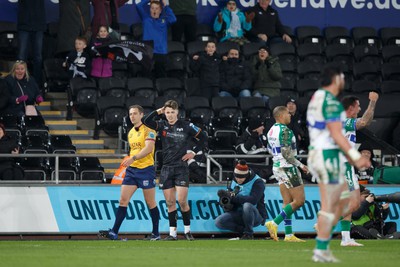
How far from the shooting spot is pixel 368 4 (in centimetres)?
2983

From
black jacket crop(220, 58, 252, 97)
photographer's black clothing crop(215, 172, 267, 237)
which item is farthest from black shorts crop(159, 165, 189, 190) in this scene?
black jacket crop(220, 58, 252, 97)

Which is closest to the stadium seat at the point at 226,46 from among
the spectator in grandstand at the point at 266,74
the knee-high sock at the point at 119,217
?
the spectator in grandstand at the point at 266,74

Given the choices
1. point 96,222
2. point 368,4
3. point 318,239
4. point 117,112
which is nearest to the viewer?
point 318,239

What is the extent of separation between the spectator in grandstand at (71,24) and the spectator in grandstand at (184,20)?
2.33 m

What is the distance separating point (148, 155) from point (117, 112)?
489cm

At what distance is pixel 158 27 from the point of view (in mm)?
25516

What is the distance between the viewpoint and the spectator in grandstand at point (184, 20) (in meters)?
26.5

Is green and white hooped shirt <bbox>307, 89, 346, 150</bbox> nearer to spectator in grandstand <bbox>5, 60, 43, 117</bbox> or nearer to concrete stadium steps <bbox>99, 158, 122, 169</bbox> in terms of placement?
concrete stadium steps <bbox>99, 158, 122, 169</bbox>

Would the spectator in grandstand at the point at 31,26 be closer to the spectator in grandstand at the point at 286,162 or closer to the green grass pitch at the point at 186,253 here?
the green grass pitch at the point at 186,253

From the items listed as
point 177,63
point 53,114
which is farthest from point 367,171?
point 53,114

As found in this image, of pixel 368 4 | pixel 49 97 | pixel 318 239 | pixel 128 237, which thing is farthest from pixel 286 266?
pixel 368 4

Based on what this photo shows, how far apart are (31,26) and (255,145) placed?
5.69 m

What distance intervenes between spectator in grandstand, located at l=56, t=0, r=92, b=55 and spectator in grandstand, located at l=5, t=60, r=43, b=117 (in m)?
2.44

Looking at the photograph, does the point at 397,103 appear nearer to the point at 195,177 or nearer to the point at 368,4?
the point at 368,4
